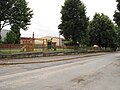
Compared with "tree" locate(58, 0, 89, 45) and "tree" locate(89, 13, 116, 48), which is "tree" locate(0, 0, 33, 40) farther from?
"tree" locate(89, 13, 116, 48)

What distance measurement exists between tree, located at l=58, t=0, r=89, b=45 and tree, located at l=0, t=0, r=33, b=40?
681 inches

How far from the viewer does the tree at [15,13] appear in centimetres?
3023

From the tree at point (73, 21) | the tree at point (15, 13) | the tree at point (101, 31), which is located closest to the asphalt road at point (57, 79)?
the tree at point (15, 13)

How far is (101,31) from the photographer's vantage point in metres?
74.9

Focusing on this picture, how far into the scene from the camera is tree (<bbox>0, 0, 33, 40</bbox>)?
3023 centimetres

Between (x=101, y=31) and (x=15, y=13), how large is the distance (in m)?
47.0

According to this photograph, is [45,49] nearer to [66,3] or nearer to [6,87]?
[66,3]

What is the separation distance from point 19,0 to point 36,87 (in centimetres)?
2261

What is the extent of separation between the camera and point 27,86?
34.5 ft

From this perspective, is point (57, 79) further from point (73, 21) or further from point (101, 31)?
point (101, 31)

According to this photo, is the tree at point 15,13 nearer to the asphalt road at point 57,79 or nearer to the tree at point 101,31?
the asphalt road at point 57,79

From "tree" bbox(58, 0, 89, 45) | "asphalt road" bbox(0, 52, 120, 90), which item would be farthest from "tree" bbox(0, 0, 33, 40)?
"tree" bbox(58, 0, 89, 45)

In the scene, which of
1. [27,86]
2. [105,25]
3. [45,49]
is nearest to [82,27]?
[45,49]

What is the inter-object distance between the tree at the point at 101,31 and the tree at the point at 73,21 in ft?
78.3
